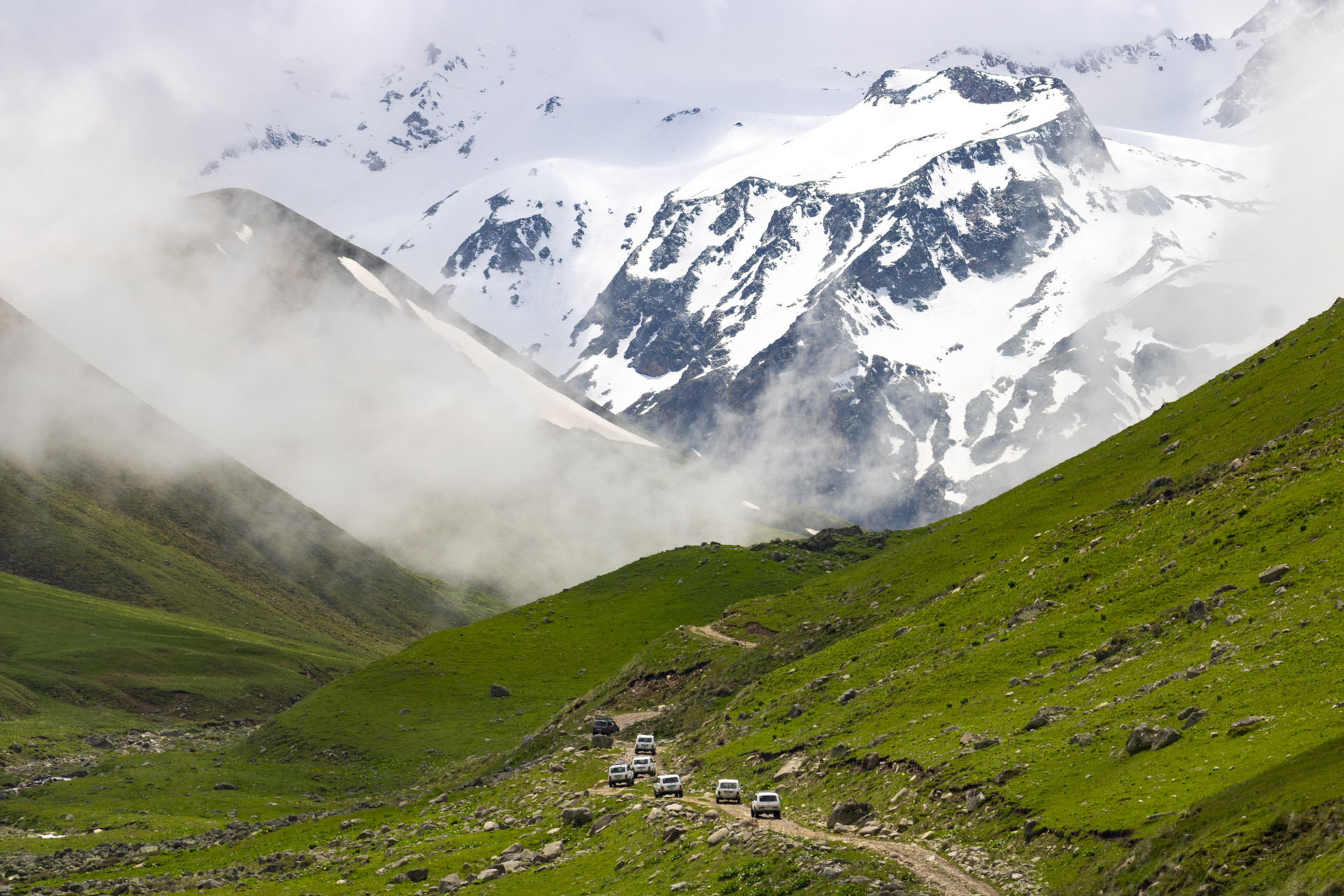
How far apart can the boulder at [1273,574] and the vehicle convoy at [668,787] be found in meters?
28.3

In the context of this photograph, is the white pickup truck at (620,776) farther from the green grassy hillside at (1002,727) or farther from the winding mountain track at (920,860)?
the winding mountain track at (920,860)

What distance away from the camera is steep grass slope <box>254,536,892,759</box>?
11225 cm

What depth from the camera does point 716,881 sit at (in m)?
34.8

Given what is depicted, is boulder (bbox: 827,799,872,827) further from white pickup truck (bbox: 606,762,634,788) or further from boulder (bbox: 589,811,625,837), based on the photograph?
white pickup truck (bbox: 606,762,634,788)

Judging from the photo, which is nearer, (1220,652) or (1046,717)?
(1220,652)

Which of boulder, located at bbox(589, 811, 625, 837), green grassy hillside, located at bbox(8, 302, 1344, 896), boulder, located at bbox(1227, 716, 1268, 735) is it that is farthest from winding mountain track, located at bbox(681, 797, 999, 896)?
boulder, located at bbox(1227, 716, 1268, 735)

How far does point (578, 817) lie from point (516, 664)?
82261mm

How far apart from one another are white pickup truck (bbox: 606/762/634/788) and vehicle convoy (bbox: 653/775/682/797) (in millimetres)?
5837

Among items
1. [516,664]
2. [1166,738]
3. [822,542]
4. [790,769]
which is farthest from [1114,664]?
[822,542]

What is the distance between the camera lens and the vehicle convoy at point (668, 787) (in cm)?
5275

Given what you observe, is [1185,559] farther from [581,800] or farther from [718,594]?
[718,594]

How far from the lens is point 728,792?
162ft

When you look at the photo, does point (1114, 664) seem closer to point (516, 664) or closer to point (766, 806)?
point (766, 806)

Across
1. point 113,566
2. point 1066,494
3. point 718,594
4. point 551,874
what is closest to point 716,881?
point 551,874
